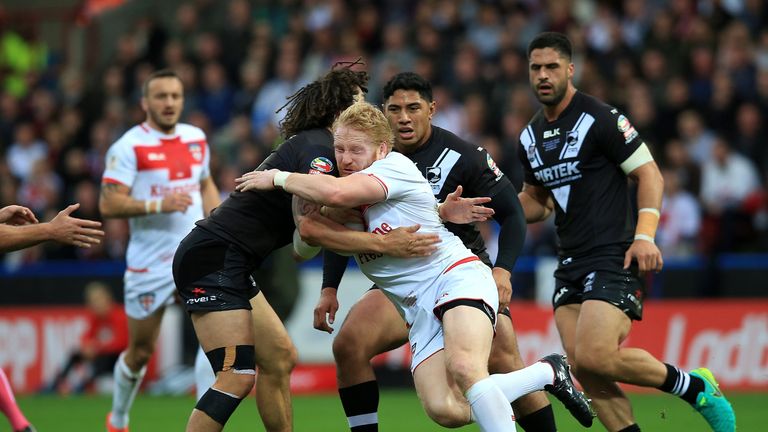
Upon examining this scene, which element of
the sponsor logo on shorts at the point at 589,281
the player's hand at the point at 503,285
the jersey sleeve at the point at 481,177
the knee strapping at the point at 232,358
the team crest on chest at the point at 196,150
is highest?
the team crest on chest at the point at 196,150

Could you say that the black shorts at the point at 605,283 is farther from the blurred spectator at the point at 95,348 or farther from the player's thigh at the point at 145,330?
the blurred spectator at the point at 95,348

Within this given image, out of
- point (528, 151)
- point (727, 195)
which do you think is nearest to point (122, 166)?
point (528, 151)

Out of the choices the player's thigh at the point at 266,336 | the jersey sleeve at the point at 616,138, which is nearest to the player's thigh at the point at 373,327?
the player's thigh at the point at 266,336

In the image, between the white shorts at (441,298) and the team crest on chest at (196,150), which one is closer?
the white shorts at (441,298)

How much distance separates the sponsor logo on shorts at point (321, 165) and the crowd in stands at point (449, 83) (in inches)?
280

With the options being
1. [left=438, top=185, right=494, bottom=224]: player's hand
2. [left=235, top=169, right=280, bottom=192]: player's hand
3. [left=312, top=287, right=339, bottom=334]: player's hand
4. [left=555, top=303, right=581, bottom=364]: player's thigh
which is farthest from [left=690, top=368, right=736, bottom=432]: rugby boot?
[left=235, top=169, right=280, bottom=192]: player's hand

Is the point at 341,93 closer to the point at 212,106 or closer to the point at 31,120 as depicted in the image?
the point at 212,106

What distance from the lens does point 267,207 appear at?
715cm

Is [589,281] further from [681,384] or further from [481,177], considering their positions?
[481,177]

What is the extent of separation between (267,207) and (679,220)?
8.52m

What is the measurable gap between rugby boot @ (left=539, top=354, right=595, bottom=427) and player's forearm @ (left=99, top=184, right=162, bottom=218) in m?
4.00

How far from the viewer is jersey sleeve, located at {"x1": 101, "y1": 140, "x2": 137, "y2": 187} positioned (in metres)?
9.88

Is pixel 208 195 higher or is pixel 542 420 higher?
pixel 208 195

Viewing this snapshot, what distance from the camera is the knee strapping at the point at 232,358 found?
705 cm
